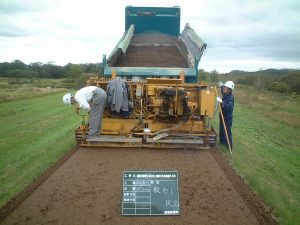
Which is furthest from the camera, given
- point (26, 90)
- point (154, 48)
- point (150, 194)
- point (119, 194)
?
point (26, 90)

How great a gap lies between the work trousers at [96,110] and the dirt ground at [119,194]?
0.66 meters

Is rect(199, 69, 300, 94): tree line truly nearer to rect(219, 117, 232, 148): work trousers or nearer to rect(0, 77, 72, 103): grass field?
rect(0, 77, 72, 103): grass field

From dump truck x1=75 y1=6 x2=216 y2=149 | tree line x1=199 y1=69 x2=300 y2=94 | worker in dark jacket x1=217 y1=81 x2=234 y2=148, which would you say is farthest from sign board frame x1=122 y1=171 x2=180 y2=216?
tree line x1=199 y1=69 x2=300 y2=94

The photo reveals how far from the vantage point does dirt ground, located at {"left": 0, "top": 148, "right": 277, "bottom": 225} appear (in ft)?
16.7

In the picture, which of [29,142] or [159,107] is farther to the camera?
[29,142]

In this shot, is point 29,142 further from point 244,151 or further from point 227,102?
point 244,151

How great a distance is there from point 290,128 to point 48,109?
13.2m

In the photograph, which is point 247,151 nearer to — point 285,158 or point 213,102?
point 285,158

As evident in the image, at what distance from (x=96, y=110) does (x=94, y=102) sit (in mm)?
182

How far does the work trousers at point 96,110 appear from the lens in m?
8.05

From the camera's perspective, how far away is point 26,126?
51.8 feet

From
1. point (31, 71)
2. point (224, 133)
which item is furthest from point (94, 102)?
point (31, 71)

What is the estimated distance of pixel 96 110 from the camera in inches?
319

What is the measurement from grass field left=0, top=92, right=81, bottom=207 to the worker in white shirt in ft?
3.56
